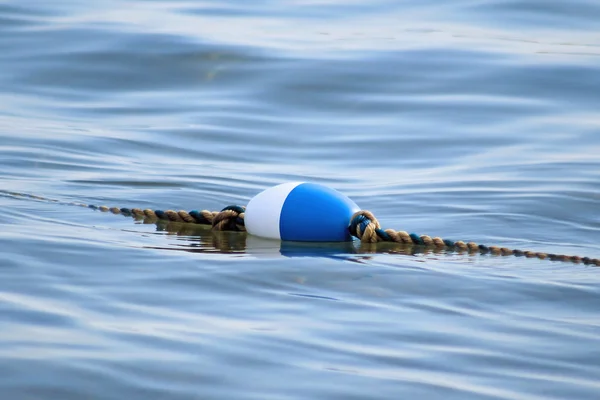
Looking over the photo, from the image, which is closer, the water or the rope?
the water

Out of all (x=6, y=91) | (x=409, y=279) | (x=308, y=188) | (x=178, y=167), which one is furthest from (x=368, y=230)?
(x=6, y=91)

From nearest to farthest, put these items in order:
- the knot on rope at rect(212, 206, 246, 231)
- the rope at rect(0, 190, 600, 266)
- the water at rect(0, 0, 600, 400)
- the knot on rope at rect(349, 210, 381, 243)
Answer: the water at rect(0, 0, 600, 400)
the rope at rect(0, 190, 600, 266)
the knot on rope at rect(349, 210, 381, 243)
the knot on rope at rect(212, 206, 246, 231)

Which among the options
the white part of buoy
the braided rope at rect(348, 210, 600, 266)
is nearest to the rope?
the braided rope at rect(348, 210, 600, 266)

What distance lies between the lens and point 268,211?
19.8 feet

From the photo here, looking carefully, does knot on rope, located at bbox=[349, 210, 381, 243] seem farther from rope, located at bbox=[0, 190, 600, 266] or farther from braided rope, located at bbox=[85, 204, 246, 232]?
braided rope, located at bbox=[85, 204, 246, 232]

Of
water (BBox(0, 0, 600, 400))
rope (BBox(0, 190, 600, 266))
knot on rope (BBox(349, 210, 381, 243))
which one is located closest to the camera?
water (BBox(0, 0, 600, 400))

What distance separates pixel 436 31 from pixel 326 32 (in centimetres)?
152

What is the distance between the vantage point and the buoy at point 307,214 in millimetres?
5945

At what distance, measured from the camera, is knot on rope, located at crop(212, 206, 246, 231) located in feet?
20.7

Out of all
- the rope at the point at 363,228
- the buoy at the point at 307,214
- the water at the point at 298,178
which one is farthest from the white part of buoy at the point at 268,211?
the rope at the point at 363,228

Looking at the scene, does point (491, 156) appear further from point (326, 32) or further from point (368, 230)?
point (326, 32)

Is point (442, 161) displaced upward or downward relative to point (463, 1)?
downward

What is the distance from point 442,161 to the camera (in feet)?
29.3

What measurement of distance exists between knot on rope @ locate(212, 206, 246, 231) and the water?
201 mm
